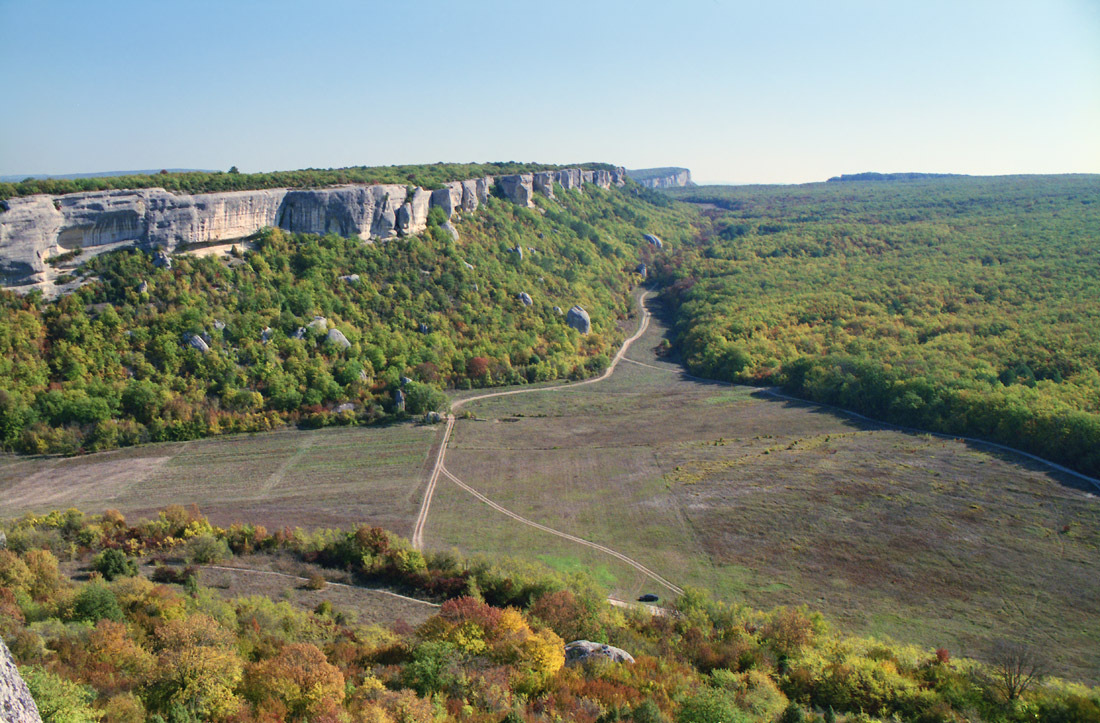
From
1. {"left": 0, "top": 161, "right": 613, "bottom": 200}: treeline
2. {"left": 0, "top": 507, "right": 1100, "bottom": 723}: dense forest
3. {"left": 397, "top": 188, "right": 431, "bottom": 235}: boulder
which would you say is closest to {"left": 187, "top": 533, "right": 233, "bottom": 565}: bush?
{"left": 0, "top": 507, "right": 1100, "bottom": 723}: dense forest

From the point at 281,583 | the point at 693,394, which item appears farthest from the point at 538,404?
the point at 281,583

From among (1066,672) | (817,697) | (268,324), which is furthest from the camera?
(268,324)

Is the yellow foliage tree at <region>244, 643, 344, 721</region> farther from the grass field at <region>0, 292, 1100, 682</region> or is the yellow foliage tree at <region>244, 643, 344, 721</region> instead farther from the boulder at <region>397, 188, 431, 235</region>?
the boulder at <region>397, 188, 431, 235</region>

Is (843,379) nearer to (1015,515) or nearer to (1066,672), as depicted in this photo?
(1015,515)

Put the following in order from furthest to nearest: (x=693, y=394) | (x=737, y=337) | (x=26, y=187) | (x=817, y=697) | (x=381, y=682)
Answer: (x=737, y=337) < (x=693, y=394) < (x=26, y=187) < (x=817, y=697) < (x=381, y=682)

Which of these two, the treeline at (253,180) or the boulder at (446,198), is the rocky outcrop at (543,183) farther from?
the boulder at (446,198)
